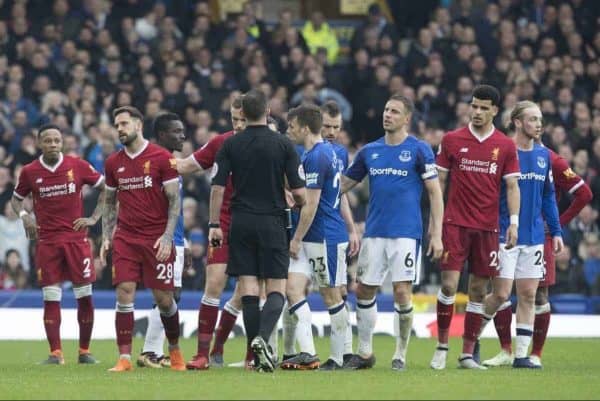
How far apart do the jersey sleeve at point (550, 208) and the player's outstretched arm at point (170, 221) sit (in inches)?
151

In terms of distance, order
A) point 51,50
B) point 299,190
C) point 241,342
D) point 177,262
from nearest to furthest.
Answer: point 299,190
point 177,262
point 241,342
point 51,50

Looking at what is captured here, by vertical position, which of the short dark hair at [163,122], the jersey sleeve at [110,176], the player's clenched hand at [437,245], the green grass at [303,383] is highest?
the short dark hair at [163,122]

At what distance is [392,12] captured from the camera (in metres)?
31.7

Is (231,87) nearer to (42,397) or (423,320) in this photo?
(423,320)

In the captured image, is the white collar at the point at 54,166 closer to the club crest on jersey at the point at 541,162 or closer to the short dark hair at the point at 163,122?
the short dark hair at the point at 163,122

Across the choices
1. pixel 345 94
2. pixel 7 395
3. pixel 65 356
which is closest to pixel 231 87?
pixel 345 94

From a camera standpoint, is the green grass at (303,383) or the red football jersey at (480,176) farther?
the red football jersey at (480,176)

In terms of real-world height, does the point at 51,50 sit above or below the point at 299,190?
above

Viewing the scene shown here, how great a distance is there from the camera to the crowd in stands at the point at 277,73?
25.0 meters

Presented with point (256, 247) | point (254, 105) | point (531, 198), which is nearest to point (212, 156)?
point (254, 105)

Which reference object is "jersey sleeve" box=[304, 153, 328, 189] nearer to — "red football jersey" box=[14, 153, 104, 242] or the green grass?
the green grass

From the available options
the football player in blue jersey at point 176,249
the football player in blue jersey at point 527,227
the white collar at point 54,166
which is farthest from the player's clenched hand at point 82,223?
the football player in blue jersey at point 527,227

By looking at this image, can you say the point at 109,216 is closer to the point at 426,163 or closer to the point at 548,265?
the point at 426,163

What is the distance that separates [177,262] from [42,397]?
12.9ft
